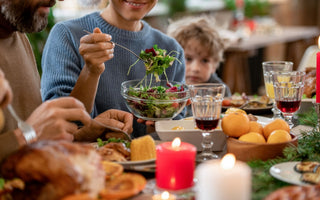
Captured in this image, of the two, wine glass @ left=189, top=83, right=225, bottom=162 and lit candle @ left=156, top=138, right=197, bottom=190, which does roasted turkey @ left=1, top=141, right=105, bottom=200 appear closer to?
lit candle @ left=156, top=138, right=197, bottom=190

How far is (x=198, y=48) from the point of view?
329 centimetres

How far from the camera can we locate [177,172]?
1.12 meters

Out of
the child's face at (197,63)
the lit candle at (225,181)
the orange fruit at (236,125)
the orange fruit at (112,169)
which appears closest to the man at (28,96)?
the orange fruit at (112,169)

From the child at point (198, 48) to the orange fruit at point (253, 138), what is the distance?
1839mm

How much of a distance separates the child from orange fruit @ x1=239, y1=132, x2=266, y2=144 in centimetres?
184

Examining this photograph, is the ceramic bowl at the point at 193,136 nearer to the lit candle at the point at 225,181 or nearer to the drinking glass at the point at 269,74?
the drinking glass at the point at 269,74

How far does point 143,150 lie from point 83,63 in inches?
38.2

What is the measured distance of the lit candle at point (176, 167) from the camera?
1120 millimetres

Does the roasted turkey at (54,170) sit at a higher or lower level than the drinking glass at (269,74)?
higher

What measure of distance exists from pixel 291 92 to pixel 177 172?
→ 2.45 feet

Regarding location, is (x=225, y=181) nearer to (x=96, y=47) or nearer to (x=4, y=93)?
(x=4, y=93)

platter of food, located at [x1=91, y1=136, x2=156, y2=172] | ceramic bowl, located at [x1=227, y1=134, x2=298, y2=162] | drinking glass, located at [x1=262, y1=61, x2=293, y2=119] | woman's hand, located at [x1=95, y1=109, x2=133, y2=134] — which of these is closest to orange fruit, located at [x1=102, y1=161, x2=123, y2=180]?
platter of food, located at [x1=91, y1=136, x2=156, y2=172]

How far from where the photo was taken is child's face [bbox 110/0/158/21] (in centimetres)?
218

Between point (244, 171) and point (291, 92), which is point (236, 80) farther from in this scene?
point (244, 171)
